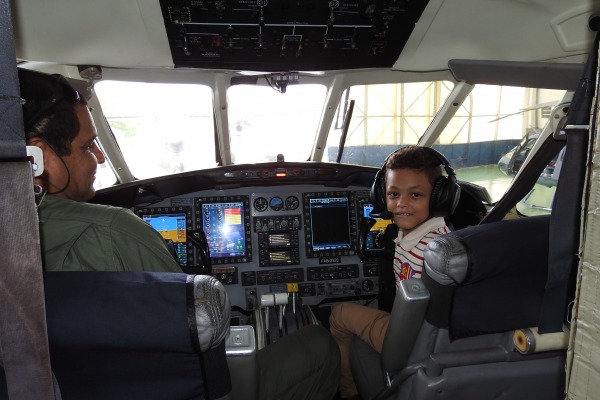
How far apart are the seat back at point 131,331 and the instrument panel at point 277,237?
1901 mm

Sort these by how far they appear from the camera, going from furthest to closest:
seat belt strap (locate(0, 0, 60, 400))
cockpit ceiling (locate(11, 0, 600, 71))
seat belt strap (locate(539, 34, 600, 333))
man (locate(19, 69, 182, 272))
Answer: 1. cockpit ceiling (locate(11, 0, 600, 71))
2. man (locate(19, 69, 182, 272))
3. seat belt strap (locate(539, 34, 600, 333))
4. seat belt strap (locate(0, 0, 60, 400))

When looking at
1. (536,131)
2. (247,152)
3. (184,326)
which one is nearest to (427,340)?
(184,326)

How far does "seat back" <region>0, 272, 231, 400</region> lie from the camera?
2.20 feet

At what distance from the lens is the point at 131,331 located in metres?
0.67

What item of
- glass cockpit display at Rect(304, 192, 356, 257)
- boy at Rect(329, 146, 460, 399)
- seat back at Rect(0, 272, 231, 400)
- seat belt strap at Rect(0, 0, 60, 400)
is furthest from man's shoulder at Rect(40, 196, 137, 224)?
glass cockpit display at Rect(304, 192, 356, 257)

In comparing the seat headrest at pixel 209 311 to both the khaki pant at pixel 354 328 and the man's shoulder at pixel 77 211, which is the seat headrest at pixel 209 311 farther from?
the khaki pant at pixel 354 328

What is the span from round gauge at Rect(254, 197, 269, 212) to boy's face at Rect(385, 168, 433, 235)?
3.69 ft

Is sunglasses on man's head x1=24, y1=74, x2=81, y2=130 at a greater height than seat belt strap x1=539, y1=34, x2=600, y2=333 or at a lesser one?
greater

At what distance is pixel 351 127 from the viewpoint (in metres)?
2.97

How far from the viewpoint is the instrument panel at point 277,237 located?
2.63m

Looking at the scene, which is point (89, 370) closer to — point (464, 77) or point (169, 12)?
point (464, 77)

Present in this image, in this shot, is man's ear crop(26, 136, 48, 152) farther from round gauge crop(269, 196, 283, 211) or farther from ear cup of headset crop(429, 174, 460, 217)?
round gauge crop(269, 196, 283, 211)

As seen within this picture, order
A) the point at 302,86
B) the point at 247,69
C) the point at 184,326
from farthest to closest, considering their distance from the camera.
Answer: the point at 302,86 → the point at 247,69 → the point at 184,326

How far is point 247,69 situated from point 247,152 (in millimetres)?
Result: 950
